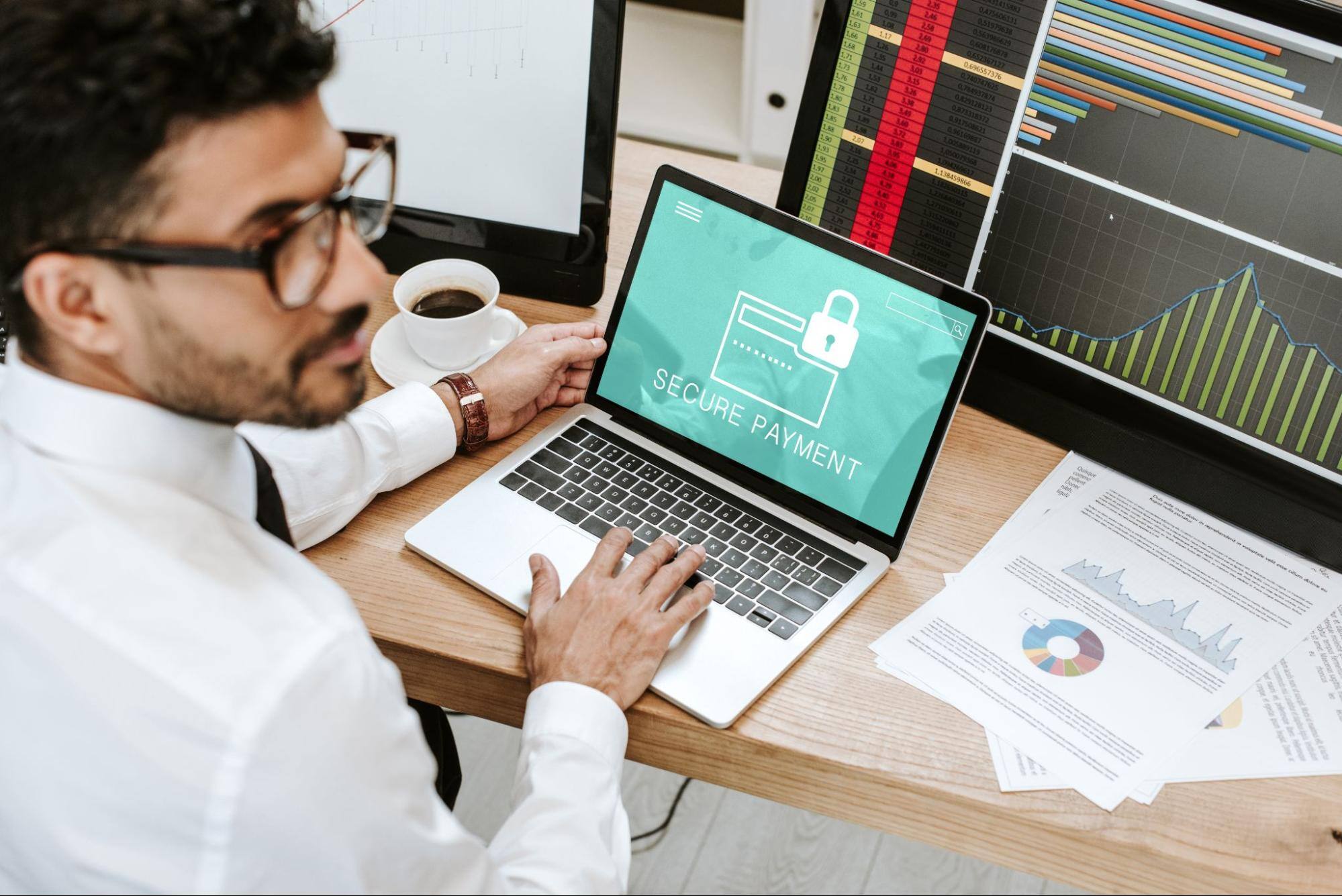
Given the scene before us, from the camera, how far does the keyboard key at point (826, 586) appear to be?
954 mm

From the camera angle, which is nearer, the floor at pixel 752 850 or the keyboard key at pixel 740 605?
the keyboard key at pixel 740 605

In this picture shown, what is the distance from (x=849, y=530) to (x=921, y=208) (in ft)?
1.14

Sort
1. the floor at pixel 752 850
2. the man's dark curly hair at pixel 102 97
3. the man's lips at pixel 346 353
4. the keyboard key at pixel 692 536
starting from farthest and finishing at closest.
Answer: the floor at pixel 752 850
the keyboard key at pixel 692 536
the man's lips at pixel 346 353
the man's dark curly hair at pixel 102 97

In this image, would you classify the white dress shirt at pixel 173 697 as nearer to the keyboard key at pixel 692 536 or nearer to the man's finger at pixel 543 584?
the man's finger at pixel 543 584

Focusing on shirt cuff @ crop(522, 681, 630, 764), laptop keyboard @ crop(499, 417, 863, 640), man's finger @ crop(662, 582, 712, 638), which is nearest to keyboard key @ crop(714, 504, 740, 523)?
laptop keyboard @ crop(499, 417, 863, 640)

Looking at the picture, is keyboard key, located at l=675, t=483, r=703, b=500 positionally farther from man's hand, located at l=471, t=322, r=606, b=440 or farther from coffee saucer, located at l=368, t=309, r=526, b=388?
coffee saucer, located at l=368, t=309, r=526, b=388

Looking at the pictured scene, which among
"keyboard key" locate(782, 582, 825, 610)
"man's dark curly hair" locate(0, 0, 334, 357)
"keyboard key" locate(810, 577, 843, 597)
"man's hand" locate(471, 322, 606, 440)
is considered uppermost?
"man's dark curly hair" locate(0, 0, 334, 357)

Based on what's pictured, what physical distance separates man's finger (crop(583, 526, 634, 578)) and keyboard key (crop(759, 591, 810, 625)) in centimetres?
12

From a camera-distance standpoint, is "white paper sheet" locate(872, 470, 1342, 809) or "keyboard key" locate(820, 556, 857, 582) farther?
"keyboard key" locate(820, 556, 857, 582)

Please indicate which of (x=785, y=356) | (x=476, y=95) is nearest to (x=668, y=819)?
(x=785, y=356)

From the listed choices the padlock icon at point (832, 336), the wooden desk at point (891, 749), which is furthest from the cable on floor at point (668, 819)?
the padlock icon at point (832, 336)

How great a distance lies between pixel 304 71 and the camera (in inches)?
27.5

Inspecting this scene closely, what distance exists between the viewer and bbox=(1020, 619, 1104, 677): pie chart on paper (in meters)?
0.91

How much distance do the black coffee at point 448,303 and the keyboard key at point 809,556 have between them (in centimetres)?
42
